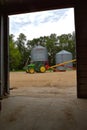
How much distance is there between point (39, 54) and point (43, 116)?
13.4m

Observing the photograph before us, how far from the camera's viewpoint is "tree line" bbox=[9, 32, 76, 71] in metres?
16.5

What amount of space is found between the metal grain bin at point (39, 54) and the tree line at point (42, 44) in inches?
27.2

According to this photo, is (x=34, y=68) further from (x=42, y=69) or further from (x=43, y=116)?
(x=43, y=116)

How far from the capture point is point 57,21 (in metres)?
16.3

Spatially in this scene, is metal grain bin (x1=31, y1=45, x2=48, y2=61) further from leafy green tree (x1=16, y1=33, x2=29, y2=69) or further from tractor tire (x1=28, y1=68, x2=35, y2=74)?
tractor tire (x1=28, y1=68, x2=35, y2=74)

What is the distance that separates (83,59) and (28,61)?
12.3 metres

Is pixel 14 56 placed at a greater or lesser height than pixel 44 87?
greater

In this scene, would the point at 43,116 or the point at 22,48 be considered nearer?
the point at 43,116

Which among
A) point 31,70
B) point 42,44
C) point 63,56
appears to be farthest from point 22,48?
point 31,70

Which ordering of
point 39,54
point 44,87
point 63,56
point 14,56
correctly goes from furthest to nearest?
point 63,56 → point 39,54 → point 14,56 → point 44,87

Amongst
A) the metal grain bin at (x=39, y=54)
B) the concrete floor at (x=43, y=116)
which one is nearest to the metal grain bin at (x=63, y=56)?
the metal grain bin at (x=39, y=54)

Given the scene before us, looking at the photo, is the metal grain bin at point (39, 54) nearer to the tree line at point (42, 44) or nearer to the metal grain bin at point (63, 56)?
the tree line at point (42, 44)

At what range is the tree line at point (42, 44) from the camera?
16531 millimetres

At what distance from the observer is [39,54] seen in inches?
638
